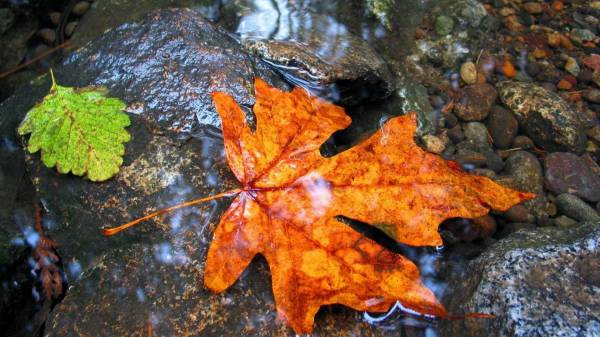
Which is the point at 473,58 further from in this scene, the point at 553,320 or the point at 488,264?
the point at 553,320

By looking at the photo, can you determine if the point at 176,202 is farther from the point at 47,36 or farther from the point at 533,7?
the point at 533,7

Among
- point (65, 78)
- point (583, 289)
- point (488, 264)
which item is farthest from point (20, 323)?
point (583, 289)

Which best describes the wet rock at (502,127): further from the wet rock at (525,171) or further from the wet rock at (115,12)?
the wet rock at (115,12)

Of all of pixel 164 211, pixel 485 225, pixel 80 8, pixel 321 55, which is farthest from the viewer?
pixel 80 8

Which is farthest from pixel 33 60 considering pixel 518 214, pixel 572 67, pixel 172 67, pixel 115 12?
pixel 572 67

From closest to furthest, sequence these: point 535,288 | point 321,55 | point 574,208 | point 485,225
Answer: point 535,288, point 485,225, point 574,208, point 321,55

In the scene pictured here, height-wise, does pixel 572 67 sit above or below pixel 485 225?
above

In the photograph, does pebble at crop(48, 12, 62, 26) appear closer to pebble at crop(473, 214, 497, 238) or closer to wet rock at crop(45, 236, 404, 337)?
wet rock at crop(45, 236, 404, 337)
